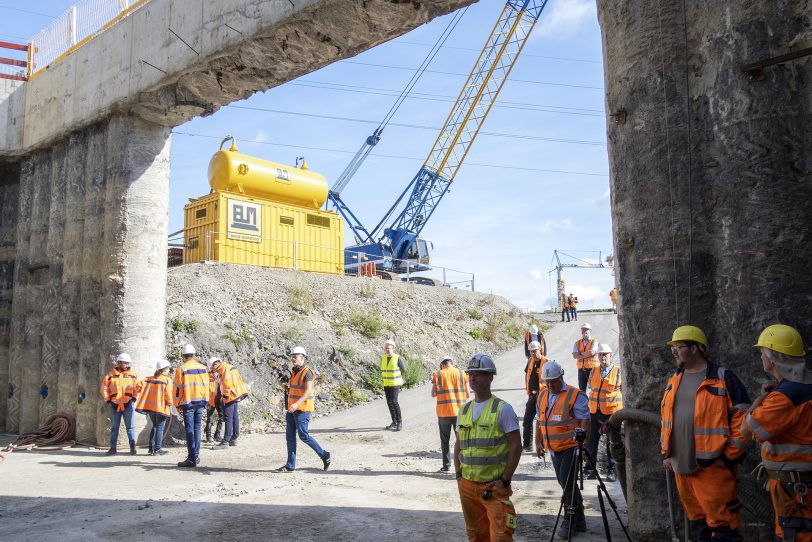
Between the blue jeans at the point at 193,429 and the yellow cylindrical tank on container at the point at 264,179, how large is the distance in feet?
40.3

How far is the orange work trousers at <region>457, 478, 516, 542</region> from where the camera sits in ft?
14.1

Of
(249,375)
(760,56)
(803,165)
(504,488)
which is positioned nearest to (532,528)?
(504,488)

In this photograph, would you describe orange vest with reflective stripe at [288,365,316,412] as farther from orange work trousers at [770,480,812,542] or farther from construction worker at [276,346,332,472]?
orange work trousers at [770,480,812,542]

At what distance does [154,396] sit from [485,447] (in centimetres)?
737

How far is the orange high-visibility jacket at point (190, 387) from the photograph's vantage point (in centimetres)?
957

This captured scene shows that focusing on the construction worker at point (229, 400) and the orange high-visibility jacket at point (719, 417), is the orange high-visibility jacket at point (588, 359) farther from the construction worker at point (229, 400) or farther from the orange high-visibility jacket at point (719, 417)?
the orange high-visibility jacket at point (719, 417)

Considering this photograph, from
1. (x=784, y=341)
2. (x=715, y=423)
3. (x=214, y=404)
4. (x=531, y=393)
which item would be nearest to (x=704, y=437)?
(x=715, y=423)

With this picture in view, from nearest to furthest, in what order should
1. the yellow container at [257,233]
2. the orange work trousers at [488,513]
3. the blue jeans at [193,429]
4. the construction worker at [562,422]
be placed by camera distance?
1. the orange work trousers at [488,513]
2. the construction worker at [562,422]
3. the blue jeans at [193,429]
4. the yellow container at [257,233]

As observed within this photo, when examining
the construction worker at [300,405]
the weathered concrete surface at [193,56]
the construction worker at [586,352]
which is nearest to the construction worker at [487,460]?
the construction worker at [300,405]

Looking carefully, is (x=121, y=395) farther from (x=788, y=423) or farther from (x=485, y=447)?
(x=788, y=423)

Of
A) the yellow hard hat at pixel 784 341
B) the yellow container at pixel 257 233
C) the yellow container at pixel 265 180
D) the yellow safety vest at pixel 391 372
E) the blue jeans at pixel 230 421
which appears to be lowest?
the blue jeans at pixel 230 421

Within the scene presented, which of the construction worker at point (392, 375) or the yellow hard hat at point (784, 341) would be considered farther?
the construction worker at point (392, 375)

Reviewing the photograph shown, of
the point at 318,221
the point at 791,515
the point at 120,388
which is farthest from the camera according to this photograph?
the point at 318,221

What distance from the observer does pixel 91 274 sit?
36.9ft
